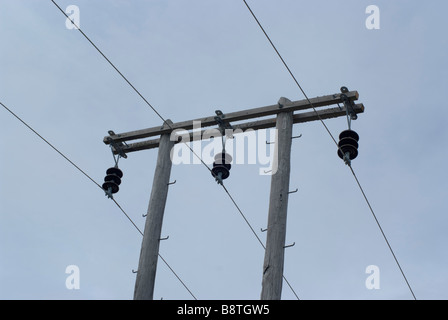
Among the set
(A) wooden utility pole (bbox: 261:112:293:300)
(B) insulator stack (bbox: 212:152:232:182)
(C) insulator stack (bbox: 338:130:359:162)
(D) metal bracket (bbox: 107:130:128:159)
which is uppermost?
(D) metal bracket (bbox: 107:130:128:159)

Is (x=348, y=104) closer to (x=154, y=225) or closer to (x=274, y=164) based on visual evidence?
(x=274, y=164)

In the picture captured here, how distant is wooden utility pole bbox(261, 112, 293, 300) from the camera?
9969 millimetres

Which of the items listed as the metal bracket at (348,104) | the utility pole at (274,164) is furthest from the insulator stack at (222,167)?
the metal bracket at (348,104)

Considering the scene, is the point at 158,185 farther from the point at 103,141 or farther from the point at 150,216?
the point at 103,141

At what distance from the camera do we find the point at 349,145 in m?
11.4

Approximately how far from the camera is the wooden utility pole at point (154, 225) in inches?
428

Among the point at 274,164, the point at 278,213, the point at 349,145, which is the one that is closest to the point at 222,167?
the point at 274,164

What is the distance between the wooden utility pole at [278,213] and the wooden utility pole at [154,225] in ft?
5.38

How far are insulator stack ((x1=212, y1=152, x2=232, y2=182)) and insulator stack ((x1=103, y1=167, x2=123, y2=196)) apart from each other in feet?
5.26

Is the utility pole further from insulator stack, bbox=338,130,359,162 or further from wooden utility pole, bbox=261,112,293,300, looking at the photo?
insulator stack, bbox=338,130,359,162

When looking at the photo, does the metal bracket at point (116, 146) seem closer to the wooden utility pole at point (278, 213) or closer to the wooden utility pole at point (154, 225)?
the wooden utility pole at point (154, 225)

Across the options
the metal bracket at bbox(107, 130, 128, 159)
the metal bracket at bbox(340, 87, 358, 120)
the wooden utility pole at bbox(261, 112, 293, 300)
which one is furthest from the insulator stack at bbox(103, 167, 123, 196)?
the metal bracket at bbox(340, 87, 358, 120)
